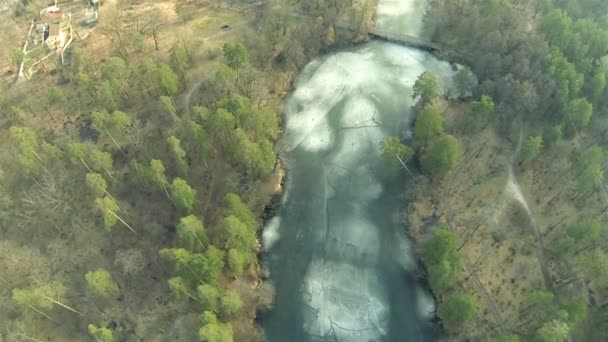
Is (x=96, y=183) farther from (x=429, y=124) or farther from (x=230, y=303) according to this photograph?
(x=429, y=124)

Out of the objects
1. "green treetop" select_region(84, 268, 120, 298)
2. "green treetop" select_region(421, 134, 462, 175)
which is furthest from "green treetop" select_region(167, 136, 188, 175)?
"green treetop" select_region(421, 134, 462, 175)

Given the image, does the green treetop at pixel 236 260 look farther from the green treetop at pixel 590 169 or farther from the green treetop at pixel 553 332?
the green treetop at pixel 590 169

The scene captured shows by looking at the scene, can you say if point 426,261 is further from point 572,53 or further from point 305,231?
point 572,53

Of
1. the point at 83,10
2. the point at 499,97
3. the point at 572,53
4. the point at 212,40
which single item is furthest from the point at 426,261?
the point at 83,10

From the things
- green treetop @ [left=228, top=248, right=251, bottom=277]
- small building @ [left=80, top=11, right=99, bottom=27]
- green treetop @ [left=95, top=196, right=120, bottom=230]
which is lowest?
green treetop @ [left=228, top=248, right=251, bottom=277]

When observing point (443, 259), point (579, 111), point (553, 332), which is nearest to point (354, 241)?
point (443, 259)

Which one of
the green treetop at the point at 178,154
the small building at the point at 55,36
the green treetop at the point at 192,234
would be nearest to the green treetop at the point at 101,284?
the green treetop at the point at 192,234

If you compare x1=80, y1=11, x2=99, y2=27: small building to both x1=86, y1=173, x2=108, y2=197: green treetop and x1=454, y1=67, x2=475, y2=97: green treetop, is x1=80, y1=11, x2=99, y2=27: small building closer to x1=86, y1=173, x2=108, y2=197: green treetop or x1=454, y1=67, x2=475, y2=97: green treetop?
x1=86, y1=173, x2=108, y2=197: green treetop
